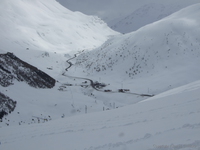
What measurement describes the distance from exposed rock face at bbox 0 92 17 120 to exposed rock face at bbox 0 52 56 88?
8.23ft

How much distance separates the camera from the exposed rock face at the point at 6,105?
14625 millimetres

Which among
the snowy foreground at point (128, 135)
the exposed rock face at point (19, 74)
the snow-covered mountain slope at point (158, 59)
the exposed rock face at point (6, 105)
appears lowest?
the snowy foreground at point (128, 135)

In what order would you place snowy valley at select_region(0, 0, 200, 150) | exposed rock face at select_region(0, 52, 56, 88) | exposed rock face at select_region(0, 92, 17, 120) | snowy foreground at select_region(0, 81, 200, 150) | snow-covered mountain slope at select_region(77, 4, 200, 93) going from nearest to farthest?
snowy foreground at select_region(0, 81, 200, 150) < snowy valley at select_region(0, 0, 200, 150) < exposed rock face at select_region(0, 92, 17, 120) < exposed rock face at select_region(0, 52, 56, 88) < snow-covered mountain slope at select_region(77, 4, 200, 93)

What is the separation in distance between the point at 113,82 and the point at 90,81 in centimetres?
366

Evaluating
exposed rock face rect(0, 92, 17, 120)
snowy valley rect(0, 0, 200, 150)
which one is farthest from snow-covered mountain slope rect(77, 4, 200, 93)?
exposed rock face rect(0, 92, 17, 120)

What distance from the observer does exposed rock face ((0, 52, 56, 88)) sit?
64.0 feet

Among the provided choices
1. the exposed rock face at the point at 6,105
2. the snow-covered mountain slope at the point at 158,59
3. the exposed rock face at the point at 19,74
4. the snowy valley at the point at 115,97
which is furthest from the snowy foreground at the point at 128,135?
the snow-covered mountain slope at the point at 158,59

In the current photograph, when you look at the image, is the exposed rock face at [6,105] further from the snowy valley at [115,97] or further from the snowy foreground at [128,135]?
the snowy foreground at [128,135]

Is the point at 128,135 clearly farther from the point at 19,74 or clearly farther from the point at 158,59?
the point at 158,59

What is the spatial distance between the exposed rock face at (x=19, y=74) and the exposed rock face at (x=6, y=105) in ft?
8.23

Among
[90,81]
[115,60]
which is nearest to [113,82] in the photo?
[90,81]

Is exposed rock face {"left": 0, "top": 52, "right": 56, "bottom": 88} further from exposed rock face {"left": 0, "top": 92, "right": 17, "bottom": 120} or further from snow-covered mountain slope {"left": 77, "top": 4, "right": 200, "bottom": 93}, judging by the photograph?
snow-covered mountain slope {"left": 77, "top": 4, "right": 200, "bottom": 93}

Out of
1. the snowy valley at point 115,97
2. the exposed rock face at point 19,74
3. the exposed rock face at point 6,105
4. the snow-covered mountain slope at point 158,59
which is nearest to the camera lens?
the snowy valley at point 115,97

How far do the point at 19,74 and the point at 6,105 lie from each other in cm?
670
